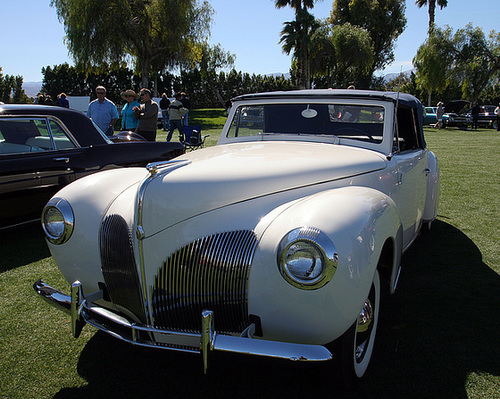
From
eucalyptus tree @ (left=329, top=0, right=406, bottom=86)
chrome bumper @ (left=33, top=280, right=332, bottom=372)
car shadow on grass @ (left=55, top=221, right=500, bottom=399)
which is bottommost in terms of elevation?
car shadow on grass @ (left=55, top=221, right=500, bottom=399)

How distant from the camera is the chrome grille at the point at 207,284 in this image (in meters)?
1.90

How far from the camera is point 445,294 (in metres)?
3.29

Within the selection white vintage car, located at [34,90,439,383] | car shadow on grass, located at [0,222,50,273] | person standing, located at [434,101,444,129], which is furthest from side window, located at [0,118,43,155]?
person standing, located at [434,101,444,129]

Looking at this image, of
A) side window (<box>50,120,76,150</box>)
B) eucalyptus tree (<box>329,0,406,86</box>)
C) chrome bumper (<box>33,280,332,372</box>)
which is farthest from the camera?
eucalyptus tree (<box>329,0,406,86</box>)

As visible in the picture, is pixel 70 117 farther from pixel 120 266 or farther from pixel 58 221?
pixel 120 266

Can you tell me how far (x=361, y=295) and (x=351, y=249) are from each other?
0.23 m

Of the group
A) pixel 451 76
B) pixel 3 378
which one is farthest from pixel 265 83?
pixel 3 378

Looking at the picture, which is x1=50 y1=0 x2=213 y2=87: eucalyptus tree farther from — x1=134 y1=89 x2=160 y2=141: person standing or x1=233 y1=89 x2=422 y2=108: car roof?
x1=233 y1=89 x2=422 y2=108: car roof

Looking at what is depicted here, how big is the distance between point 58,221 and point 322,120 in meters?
2.16

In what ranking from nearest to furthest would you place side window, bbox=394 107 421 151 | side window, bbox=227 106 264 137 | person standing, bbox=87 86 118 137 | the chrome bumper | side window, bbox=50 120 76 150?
the chrome bumper < side window, bbox=394 107 421 151 < side window, bbox=227 106 264 137 < side window, bbox=50 120 76 150 < person standing, bbox=87 86 118 137

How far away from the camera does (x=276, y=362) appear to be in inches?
69.1

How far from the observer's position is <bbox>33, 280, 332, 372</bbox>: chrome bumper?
171cm

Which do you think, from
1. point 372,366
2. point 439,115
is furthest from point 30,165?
point 439,115

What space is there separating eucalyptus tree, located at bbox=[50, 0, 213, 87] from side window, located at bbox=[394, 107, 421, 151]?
26.9 m
